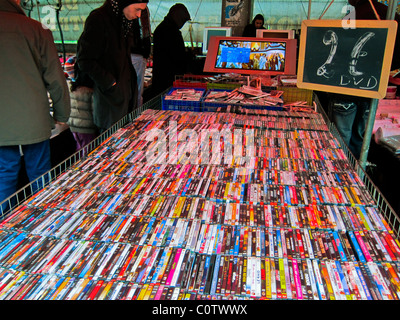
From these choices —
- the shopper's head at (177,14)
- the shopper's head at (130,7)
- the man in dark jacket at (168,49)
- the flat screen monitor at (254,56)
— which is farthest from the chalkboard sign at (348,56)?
the shopper's head at (177,14)

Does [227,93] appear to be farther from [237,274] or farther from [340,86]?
[237,274]

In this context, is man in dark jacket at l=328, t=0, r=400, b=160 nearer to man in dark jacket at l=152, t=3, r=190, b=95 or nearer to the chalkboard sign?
the chalkboard sign

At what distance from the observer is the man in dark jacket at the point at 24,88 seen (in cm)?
219

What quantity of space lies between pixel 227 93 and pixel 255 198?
170 centimetres

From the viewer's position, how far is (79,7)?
32.0 ft

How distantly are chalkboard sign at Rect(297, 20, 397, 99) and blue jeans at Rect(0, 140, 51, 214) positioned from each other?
1811mm

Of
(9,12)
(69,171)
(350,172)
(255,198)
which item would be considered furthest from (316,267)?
(9,12)

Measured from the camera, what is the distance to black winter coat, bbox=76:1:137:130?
278cm

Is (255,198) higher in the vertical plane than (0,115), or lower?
lower

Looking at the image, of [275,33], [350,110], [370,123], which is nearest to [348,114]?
[350,110]

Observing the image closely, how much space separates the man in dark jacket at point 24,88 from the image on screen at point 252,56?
1599mm

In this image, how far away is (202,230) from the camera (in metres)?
1.31

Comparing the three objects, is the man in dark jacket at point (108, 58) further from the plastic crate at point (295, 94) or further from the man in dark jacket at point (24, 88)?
the plastic crate at point (295, 94)
